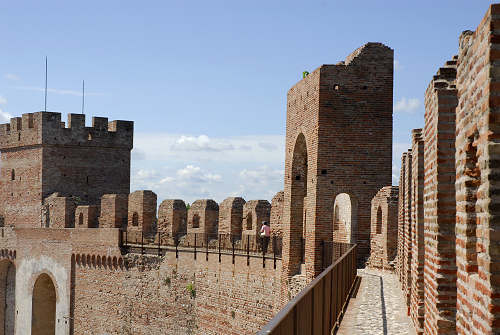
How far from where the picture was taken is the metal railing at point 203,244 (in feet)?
64.2

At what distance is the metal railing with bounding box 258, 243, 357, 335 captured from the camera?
4470mm

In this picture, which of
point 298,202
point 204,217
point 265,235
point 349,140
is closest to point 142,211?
point 204,217

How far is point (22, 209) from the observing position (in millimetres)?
33688

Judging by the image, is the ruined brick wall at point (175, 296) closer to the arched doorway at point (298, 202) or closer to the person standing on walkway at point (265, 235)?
the person standing on walkway at point (265, 235)

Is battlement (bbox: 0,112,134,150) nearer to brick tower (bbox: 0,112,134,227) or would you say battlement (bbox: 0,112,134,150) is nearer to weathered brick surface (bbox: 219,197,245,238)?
brick tower (bbox: 0,112,134,227)

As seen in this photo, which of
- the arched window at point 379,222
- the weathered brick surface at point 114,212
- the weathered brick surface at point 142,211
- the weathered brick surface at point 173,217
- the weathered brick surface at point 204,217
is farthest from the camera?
the weathered brick surface at point 114,212

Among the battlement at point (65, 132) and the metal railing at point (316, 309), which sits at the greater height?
the battlement at point (65, 132)

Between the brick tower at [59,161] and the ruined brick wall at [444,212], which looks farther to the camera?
the brick tower at [59,161]

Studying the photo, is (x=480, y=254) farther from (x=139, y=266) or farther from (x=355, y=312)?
(x=139, y=266)

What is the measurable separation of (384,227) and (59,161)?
2068cm

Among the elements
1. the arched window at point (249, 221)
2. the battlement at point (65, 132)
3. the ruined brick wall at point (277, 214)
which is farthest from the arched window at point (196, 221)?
the battlement at point (65, 132)

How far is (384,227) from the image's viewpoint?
53.7 feet

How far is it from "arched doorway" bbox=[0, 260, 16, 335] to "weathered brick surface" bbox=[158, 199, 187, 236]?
454 inches

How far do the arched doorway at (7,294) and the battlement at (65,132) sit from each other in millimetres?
6171
